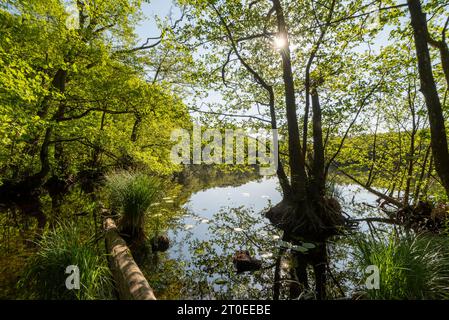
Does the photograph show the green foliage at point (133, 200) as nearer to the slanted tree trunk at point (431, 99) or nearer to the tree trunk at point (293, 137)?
the tree trunk at point (293, 137)

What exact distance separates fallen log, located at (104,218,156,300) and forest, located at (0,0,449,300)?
0.09 ft

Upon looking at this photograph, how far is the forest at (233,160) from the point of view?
3299 mm

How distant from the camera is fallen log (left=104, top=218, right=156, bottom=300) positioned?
111 inches

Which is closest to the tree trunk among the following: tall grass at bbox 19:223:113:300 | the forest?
the forest

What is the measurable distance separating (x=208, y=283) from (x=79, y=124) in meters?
8.18

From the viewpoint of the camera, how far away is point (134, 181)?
6.44m

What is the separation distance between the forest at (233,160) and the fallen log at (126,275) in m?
0.03

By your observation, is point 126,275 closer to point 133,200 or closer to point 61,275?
point 61,275

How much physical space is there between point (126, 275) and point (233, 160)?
9.74 metres

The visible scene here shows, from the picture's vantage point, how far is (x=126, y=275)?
330cm

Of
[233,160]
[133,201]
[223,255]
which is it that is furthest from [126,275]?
[233,160]

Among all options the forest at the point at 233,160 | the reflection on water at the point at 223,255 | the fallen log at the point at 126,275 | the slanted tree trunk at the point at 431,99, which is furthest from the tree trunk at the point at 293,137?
the fallen log at the point at 126,275

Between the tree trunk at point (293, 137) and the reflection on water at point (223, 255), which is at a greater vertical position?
→ the tree trunk at point (293, 137)
